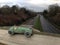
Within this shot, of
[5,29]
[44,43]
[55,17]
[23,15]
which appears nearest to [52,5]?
[55,17]

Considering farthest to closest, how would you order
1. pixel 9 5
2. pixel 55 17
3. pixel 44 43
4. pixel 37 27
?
pixel 9 5 → pixel 37 27 → pixel 55 17 → pixel 44 43

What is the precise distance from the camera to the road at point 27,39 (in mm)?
1009

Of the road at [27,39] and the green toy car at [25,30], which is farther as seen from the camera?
the green toy car at [25,30]

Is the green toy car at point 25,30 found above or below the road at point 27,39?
above

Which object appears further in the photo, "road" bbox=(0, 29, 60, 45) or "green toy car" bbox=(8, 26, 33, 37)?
A: "green toy car" bbox=(8, 26, 33, 37)

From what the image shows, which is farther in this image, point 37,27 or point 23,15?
point 23,15

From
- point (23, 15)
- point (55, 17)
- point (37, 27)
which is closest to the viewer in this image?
point (55, 17)

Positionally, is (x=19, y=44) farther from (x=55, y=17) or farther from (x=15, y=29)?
(x=55, y=17)

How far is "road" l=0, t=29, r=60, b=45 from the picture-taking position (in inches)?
39.7

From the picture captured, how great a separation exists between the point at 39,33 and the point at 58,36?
0.62 ft

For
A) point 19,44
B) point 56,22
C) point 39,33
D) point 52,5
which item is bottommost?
point 19,44

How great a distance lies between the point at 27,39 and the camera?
113cm

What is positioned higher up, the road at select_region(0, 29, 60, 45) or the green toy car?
the green toy car

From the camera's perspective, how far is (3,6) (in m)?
1.61
